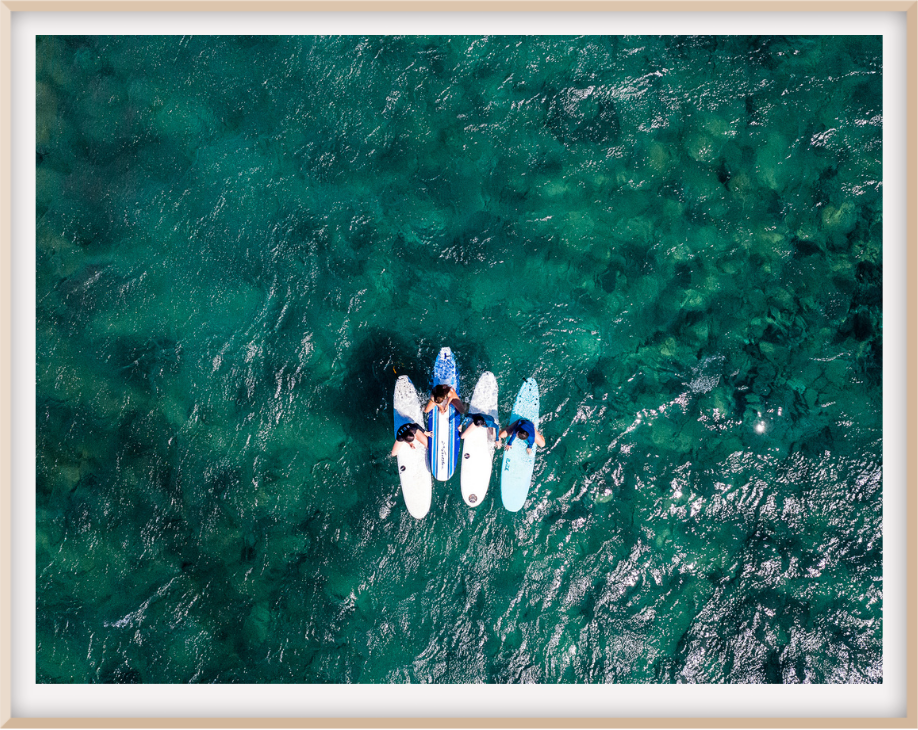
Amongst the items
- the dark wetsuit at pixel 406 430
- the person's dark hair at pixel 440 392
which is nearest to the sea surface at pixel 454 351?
the person's dark hair at pixel 440 392

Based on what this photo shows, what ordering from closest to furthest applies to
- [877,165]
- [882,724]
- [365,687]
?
[882,724], [365,687], [877,165]

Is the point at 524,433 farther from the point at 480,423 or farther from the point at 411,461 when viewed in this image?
the point at 411,461

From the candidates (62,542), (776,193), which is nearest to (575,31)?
(776,193)

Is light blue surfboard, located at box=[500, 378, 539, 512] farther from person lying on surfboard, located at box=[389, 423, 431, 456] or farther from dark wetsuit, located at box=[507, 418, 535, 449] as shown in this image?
person lying on surfboard, located at box=[389, 423, 431, 456]

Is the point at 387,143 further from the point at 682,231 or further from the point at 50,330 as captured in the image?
the point at 50,330

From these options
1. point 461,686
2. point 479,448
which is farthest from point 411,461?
point 461,686
